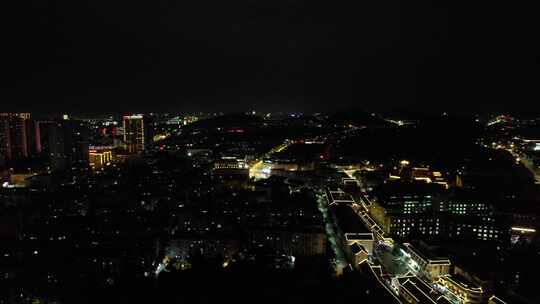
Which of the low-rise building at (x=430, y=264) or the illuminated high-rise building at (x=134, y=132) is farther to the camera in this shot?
the illuminated high-rise building at (x=134, y=132)

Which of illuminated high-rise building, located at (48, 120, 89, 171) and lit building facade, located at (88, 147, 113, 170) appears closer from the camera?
illuminated high-rise building, located at (48, 120, 89, 171)

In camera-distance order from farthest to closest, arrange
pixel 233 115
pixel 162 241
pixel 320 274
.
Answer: pixel 233 115 → pixel 162 241 → pixel 320 274

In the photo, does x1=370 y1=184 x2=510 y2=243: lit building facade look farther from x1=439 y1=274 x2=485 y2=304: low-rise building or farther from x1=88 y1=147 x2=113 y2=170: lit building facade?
x1=88 y1=147 x2=113 y2=170: lit building facade

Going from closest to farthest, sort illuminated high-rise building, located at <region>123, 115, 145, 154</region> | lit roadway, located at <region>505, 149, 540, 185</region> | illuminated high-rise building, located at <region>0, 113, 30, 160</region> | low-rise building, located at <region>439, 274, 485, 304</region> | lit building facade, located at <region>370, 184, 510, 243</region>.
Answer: low-rise building, located at <region>439, 274, 485, 304</region> → lit building facade, located at <region>370, 184, 510, 243</region> → lit roadway, located at <region>505, 149, 540, 185</region> → illuminated high-rise building, located at <region>0, 113, 30, 160</region> → illuminated high-rise building, located at <region>123, 115, 145, 154</region>

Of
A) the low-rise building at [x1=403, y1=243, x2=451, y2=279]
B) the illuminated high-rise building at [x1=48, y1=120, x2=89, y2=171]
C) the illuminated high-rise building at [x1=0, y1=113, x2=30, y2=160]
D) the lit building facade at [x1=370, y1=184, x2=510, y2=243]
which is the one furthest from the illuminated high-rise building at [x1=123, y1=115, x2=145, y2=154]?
the low-rise building at [x1=403, y1=243, x2=451, y2=279]

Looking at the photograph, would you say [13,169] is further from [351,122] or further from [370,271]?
[351,122]

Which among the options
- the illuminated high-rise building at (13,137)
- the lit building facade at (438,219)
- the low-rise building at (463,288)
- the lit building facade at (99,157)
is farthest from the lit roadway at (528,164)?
the illuminated high-rise building at (13,137)

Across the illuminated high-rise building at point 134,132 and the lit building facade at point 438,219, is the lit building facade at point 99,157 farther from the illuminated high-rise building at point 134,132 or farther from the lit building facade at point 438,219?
Answer: the lit building facade at point 438,219

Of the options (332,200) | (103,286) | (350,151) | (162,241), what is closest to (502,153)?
(350,151)

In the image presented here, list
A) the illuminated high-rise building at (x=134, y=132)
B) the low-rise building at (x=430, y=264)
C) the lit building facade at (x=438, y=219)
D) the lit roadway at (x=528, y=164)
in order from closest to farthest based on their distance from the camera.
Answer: the low-rise building at (x=430, y=264), the lit building facade at (x=438, y=219), the lit roadway at (x=528, y=164), the illuminated high-rise building at (x=134, y=132)

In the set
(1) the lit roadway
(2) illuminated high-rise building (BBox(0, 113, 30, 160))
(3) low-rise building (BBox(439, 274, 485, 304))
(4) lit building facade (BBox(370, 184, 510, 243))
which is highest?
A: (2) illuminated high-rise building (BBox(0, 113, 30, 160))

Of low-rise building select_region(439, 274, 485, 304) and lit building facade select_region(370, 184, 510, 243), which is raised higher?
lit building facade select_region(370, 184, 510, 243)
